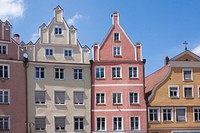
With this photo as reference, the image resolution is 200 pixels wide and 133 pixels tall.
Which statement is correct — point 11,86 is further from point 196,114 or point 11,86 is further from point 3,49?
point 196,114

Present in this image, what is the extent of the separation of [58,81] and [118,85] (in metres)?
7.60

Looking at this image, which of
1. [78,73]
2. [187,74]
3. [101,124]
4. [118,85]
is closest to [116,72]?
[118,85]

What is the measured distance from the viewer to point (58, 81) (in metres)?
51.2

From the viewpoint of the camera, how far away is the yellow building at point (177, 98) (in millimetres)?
53156

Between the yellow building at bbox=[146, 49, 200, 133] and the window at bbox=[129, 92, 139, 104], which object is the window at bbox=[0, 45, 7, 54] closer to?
the window at bbox=[129, 92, 139, 104]

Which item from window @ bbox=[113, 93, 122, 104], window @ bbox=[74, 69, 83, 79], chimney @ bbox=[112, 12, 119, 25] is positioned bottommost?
window @ bbox=[113, 93, 122, 104]

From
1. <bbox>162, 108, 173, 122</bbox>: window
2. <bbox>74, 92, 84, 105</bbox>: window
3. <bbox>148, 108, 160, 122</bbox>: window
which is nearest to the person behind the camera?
<bbox>74, 92, 84, 105</bbox>: window

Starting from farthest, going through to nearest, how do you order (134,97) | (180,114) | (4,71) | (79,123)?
1. (180,114)
2. (134,97)
3. (79,123)
4. (4,71)

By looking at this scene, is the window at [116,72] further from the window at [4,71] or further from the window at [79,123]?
the window at [4,71]

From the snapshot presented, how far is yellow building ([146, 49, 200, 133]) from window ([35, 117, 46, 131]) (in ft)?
43.3

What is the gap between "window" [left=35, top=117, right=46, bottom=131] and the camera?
4950cm

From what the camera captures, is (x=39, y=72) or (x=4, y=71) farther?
(x=39, y=72)

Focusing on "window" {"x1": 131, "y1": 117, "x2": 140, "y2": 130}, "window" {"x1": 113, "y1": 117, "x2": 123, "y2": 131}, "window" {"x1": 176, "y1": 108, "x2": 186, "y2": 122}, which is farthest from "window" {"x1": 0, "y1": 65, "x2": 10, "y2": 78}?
"window" {"x1": 176, "y1": 108, "x2": 186, "y2": 122}

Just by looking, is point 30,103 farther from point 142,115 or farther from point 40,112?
point 142,115
